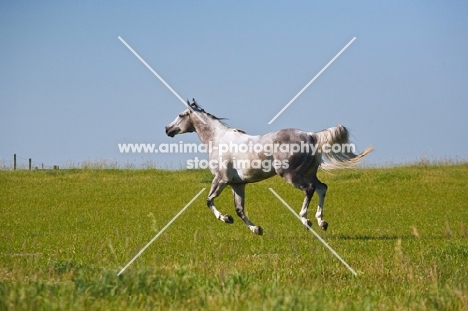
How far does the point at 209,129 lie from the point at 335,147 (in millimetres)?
2767

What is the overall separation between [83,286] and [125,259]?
16.2ft

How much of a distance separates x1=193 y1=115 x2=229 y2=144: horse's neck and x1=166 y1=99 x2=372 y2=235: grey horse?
0.11 meters

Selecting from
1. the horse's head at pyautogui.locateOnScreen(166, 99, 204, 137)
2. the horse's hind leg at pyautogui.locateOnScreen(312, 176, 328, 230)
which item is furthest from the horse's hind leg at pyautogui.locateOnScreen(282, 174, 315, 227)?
the horse's head at pyautogui.locateOnScreen(166, 99, 204, 137)

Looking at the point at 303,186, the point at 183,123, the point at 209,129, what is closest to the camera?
the point at 303,186

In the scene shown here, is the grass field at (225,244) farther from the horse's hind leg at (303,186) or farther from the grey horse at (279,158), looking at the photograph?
the grey horse at (279,158)

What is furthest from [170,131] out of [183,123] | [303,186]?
[303,186]

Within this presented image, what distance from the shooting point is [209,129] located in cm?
1692

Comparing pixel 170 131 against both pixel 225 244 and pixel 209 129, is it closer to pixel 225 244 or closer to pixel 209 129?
pixel 209 129

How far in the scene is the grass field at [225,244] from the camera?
24.4ft

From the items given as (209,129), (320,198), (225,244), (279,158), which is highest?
(209,129)

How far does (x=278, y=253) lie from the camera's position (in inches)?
522

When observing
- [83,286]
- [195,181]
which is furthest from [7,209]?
[83,286]

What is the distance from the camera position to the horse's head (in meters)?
17.4

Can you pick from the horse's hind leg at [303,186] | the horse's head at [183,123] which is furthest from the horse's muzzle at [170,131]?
the horse's hind leg at [303,186]
